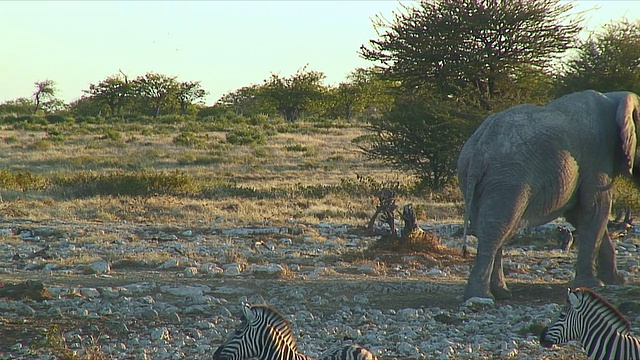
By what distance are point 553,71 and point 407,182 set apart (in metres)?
6.89

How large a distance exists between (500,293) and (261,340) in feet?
18.9

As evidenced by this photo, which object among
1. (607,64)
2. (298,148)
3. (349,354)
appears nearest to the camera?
(349,354)

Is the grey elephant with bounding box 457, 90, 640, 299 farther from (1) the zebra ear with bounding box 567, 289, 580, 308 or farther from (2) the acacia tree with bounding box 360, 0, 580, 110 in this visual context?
(2) the acacia tree with bounding box 360, 0, 580, 110

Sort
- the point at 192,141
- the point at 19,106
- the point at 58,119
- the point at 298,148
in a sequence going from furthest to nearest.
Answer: the point at 19,106, the point at 58,119, the point at 192,141, the point at 298,148

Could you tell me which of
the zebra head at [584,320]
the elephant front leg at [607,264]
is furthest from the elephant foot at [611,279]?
the zebra head at [584,320]

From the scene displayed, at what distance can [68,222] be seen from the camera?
18312mm

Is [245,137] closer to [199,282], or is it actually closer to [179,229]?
[179,229]

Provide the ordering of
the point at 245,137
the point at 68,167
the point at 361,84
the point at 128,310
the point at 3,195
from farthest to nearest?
the point at 361,84, the point at 245,137, the point at 68,167, the point at 3,195, the point at 128,310

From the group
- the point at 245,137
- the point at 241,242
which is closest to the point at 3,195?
the point at 241,242

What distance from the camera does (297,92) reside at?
7400 centimetres

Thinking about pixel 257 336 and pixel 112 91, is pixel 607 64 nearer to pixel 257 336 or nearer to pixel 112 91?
pixel 257 336

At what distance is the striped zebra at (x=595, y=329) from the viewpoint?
5887 millimetres

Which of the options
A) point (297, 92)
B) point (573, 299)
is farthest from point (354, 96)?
point (573, 299)

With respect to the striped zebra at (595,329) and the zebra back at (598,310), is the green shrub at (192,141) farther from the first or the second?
the zebra back at (598,310)
